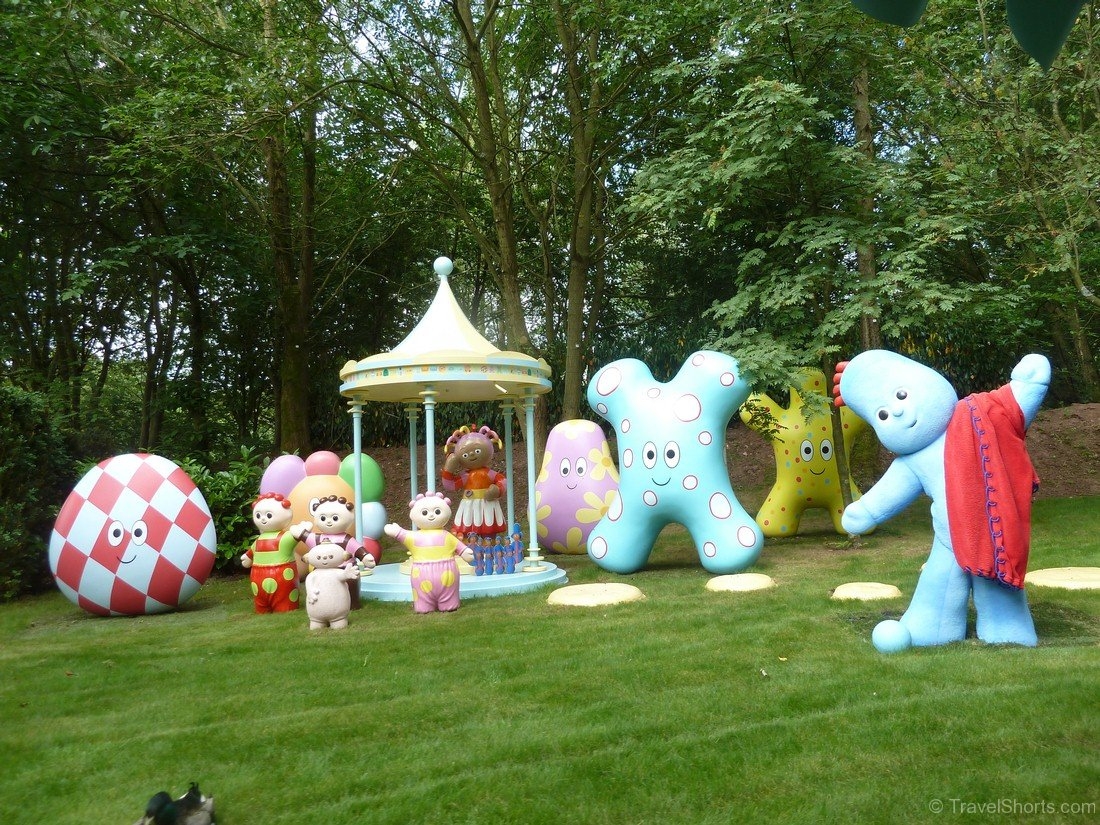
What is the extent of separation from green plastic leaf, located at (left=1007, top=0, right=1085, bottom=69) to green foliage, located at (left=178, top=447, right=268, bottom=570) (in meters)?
10.0

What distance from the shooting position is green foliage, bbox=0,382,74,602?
9.13 m

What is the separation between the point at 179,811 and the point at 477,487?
6.52 metres

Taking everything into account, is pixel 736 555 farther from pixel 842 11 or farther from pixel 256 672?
pixel 842 11

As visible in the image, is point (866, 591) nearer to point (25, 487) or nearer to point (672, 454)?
point (672, 454)

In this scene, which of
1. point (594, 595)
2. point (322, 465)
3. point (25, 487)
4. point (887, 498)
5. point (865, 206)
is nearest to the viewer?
point (887, 498)

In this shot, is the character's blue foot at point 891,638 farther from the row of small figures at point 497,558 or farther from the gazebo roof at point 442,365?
the gazebo roof at point 442,365

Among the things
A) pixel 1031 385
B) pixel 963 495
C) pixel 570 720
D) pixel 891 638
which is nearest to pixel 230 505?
pixel 570 720

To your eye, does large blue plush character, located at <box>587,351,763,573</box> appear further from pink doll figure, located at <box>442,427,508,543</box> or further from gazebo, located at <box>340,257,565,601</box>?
pink doll figure, located at <box>442,427,508,543</box>

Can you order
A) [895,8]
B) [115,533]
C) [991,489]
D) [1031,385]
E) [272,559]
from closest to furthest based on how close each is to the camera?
1. [895,8]
2. [991,489]
3. [1031,385]
4. [115,533]
5. [272,559]

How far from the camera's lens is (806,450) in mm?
11219

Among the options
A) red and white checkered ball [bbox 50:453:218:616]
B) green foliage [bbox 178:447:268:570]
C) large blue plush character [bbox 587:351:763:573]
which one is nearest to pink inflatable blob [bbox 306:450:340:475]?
green foliage [bbox 178:447:268:570]

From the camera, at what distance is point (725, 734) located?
4145 millimetres

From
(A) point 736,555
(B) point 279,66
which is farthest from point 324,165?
(A) point 736,555

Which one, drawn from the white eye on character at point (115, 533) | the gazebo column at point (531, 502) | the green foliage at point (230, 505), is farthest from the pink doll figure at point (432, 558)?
the green foliage at point (230, 505)
